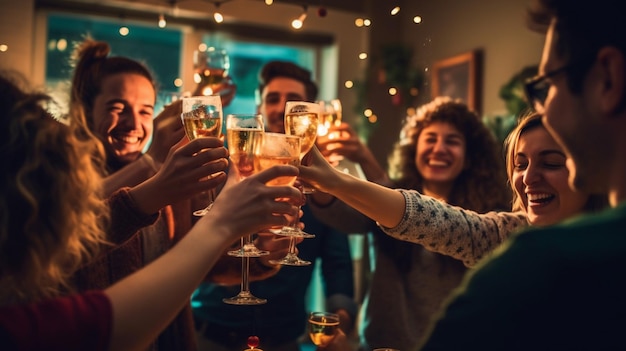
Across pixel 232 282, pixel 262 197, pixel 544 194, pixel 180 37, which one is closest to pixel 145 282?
pixel 262 197

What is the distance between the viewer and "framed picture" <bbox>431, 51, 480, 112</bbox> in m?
3.85

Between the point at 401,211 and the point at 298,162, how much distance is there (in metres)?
0.38

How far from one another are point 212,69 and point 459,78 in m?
2.16

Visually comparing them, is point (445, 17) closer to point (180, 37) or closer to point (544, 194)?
point (180, 37)

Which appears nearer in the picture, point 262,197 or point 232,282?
point 262,197

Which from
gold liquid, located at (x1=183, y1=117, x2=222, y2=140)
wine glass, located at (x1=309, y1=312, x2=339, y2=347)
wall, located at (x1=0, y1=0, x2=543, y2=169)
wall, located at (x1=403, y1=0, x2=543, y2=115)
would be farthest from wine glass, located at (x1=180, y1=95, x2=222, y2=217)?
wall, located at (x1=403, y1=0, x2=543, y2=115)

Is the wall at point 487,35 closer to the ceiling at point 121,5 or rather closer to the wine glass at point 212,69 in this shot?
the ceiling at point 121,5

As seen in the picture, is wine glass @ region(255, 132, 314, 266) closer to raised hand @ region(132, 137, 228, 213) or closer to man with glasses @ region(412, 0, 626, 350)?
raised hand @ region(132, 137, 228, 213)

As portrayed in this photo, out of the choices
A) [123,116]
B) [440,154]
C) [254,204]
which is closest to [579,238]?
[254,204]

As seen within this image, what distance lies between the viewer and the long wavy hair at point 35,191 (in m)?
0.92

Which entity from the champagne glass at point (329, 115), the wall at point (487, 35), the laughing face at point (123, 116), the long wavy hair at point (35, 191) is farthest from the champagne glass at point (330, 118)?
the wall at point (487, 35)

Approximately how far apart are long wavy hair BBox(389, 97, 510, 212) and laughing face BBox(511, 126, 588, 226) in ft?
2.33

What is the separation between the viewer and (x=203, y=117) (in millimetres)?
1344

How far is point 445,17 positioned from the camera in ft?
13.4
